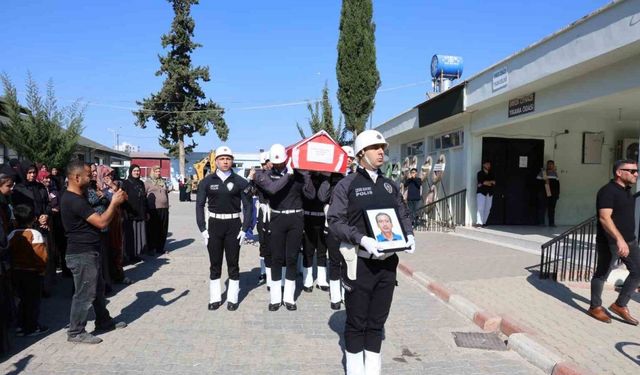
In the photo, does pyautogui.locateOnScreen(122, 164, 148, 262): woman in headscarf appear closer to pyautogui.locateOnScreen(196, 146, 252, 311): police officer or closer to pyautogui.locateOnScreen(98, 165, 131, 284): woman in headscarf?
pyautogui.locateOnScreen(98, 165, 131, 284): woman in headscarf

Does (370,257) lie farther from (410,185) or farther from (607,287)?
(410,185)

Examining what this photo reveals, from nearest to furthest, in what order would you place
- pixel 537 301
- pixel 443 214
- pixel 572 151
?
pixel 537 301 → pixel 572 151 → pixel 443 214

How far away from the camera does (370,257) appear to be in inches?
145

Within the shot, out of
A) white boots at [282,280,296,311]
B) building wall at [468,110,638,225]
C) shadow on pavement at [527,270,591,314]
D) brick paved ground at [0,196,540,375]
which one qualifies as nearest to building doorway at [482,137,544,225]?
building wall at [468,110,638,225]

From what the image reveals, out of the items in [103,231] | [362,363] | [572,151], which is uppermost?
[572,151]

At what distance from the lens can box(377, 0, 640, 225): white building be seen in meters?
8.16

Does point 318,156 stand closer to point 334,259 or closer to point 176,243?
point 334,259

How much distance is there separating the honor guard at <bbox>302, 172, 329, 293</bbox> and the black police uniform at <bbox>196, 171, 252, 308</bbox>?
1.07 metres

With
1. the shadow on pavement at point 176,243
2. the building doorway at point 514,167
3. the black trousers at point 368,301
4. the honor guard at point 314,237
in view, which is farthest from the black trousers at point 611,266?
the shadow on pavement at point 176,243

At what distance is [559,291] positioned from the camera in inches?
274

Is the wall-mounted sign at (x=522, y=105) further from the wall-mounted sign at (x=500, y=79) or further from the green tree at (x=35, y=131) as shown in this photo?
the green tree at (x=35, y=131)

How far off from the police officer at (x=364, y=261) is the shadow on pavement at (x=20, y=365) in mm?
3040

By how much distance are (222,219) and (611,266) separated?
16.4 feet

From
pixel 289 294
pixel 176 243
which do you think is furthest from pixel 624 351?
pixel 176 243
